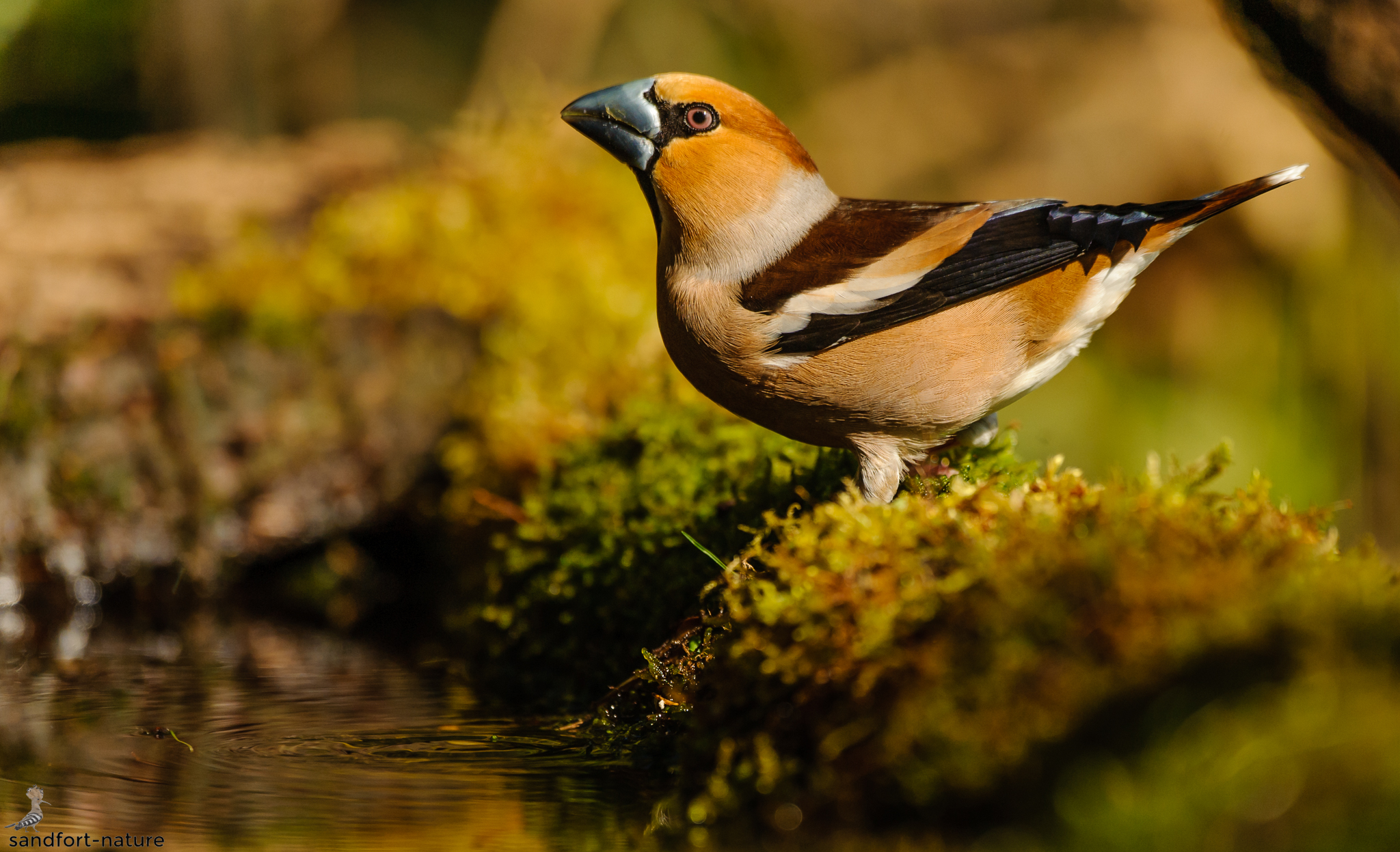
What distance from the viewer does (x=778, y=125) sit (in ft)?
12.2

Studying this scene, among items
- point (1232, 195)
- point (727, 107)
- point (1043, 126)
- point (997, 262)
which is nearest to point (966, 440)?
point (997, 262)

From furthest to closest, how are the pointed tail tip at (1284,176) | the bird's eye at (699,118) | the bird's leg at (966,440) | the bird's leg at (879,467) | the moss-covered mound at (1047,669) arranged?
the bird's leg at (966,440) → the bird's eye at (699,118) → the bird's leg at (879,467) → the pointed tail tip at (1284,176) → the moss-covered mound at (1047,669)

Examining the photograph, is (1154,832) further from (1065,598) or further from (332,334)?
(332,334)

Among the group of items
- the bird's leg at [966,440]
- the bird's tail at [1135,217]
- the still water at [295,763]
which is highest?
the bird's tail at [1135,217]

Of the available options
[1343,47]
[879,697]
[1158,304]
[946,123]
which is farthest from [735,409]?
[946,123]

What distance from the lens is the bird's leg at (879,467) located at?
11.5 feet

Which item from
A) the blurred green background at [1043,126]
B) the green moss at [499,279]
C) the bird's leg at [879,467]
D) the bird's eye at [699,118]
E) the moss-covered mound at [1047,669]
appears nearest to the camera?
the moss-covered mound at [1047,669]

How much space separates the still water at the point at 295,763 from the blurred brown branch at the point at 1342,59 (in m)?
2.60

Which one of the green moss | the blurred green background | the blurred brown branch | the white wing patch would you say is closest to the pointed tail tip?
the blurred brown branch

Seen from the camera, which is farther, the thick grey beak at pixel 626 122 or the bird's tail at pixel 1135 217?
the thick grey beak at pixel 626 122

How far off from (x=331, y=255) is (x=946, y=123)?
752 cm

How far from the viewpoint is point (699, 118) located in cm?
362

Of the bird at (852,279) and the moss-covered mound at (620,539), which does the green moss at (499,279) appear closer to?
the moss-covered mound at (620,539)

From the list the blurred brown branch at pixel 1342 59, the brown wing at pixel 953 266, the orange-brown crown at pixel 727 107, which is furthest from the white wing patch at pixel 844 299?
the blurred brown branch at pixel 1342 59
